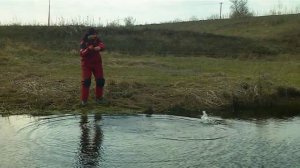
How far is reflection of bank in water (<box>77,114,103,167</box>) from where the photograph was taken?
341 inches

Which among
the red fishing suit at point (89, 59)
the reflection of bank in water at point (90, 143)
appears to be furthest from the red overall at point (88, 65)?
the reflection of bank in water at point (90, 143)

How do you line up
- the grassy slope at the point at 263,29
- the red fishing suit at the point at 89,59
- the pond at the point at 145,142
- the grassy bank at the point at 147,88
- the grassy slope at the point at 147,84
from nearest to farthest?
the pond at the point at 145,142 < the red fishing suit at the point at 89,59 < the grassy bank at the point at 147,88 < the grassy slope at the point at 147,84 < the grassy slope at the point at 263,29

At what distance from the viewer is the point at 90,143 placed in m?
9.97

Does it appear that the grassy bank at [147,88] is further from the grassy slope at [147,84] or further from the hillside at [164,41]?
the hillside at [164,41]

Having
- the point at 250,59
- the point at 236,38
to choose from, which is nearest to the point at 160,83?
the point at 250,59

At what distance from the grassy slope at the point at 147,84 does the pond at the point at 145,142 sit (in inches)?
67.9

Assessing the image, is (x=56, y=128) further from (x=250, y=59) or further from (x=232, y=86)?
(x=250, y=59)

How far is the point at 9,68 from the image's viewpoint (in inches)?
840

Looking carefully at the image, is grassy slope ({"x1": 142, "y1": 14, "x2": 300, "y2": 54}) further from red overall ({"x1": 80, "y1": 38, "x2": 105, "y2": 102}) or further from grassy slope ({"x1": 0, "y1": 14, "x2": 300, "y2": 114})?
red overall ({"x1": 80, "y1": 38, "x2": 105, "y2": 102})

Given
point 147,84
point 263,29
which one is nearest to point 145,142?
point 147,84

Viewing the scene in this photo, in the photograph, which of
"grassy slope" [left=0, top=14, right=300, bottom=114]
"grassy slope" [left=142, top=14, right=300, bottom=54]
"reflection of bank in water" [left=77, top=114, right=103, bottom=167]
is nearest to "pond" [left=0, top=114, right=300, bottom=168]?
"reflection of bank in water" [left=77, top=114, right=103, bottom=167]

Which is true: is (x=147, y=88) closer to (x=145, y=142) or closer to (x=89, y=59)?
(x=89, y=59)

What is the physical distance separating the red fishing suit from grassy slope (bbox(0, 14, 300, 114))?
1.88ft

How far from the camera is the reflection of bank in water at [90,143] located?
867 centimetres
